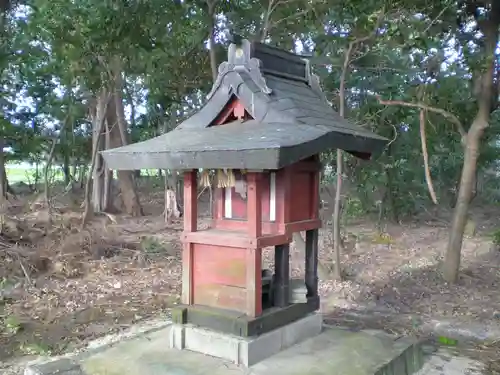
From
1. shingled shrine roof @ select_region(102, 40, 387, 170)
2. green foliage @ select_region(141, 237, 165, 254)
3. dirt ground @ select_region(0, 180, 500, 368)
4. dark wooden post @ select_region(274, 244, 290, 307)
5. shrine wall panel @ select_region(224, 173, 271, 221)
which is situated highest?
shingled shrine roof @ select_region(102, 40, 387, 170)

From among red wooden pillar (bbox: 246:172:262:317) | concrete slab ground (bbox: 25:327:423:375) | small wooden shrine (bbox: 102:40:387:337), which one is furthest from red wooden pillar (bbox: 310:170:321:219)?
concrete slab ground (bbox: 25:327:423:375)

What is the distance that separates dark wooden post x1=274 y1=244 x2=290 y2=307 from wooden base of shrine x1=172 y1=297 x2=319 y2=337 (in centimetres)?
10

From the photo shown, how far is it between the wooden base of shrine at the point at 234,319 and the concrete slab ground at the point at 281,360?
265 millimetres

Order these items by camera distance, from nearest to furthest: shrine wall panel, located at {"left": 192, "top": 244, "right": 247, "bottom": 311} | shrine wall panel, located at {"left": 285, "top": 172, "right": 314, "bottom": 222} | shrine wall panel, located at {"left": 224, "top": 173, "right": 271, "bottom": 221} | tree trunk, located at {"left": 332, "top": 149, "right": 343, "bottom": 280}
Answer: shrine wall panel, located at {"left": 192, "top": 244, "right": 247, "bottom": 311} → shrine wall panel, located at {"left": 224, "top": 173, "right": 271, "bottom": 221} → shrine wall panel, located at {"left": 285, "top": 172, "right": 314, "bottom": 222} → tree trunk, located at {"left": 332, "top": 149, "right": 343, "bottom": 280}

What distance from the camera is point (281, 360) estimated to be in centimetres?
435

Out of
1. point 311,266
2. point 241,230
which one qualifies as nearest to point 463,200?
point 311,266

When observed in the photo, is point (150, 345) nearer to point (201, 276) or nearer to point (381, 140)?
point (201, 276)

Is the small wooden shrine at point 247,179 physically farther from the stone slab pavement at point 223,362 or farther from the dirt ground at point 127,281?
the dirt ground at point 127,281

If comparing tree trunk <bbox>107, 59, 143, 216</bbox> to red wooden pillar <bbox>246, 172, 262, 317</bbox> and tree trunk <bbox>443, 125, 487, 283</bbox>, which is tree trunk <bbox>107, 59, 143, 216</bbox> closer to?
tree trunk <bbox>443, 125, 487, 283</bbox>

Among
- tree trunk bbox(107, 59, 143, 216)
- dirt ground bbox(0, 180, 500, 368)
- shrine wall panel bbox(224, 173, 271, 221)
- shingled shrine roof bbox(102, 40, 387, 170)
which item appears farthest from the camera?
tree trunk bbox(107, 59, 143, 216)

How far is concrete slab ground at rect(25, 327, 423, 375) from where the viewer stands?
4.15 meters

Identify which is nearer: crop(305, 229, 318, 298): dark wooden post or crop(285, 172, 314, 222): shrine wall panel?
crop(285, 172, 314, 222): shrine wall panel

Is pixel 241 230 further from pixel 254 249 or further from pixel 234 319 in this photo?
pixel 234 319

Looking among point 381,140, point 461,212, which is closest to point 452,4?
point 461,212
